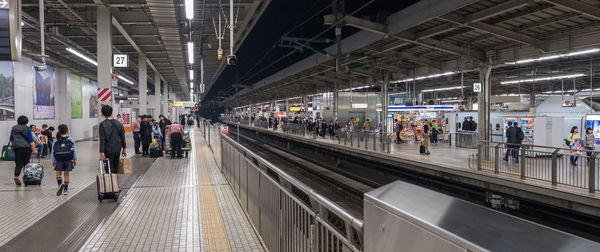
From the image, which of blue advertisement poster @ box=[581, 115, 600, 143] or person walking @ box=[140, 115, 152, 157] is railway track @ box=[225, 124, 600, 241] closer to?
blue advertisement poster @ box=[581, 115, 600, 143]

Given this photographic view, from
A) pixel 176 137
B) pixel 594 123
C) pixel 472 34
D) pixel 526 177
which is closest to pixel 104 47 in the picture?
pixel 176 137

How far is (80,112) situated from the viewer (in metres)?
25.8

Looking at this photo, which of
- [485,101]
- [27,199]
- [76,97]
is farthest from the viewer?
[76,97]

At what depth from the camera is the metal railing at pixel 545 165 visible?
8289 millimetres

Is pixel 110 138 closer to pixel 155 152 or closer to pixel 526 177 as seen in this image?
pixel 155 152

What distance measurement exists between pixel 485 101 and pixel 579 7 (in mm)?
6090

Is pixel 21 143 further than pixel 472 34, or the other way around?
pixel 472 34

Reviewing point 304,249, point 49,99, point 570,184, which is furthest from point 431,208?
point 49,99

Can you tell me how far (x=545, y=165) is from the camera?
31.1 ft

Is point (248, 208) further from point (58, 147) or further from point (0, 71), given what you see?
point (0, 71)

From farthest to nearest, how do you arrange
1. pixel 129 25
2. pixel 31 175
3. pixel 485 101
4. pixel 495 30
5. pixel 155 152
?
pixel 129 25, pixel 155 152, pixel 485 101, pixel 495 30, pixel 31 175

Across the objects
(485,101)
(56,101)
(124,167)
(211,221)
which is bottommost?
(211,221)

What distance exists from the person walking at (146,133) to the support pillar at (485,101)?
12.2 m

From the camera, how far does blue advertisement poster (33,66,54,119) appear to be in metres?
18.7
